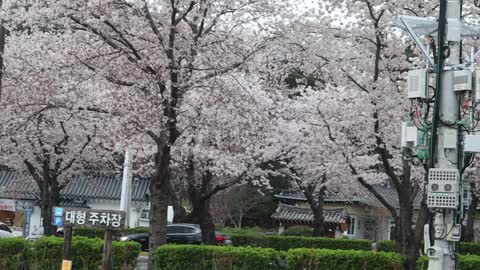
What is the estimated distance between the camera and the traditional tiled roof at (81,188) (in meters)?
35.5

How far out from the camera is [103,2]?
42.8 ft

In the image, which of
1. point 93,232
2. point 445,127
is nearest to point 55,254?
point 445,127

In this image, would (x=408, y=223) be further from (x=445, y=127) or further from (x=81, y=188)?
(x=81, y=188)

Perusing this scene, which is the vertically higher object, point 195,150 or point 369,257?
point 195,150

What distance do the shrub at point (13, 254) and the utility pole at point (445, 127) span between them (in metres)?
8.80

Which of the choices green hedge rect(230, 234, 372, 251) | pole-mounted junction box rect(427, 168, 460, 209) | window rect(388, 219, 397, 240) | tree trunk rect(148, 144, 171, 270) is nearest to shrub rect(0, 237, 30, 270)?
tree trunk rect(148, 144, 171, 270)

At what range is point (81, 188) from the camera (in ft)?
120

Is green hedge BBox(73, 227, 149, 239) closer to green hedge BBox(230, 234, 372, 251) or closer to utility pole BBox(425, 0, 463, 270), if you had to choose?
green hedge BBox(230, 234, 372, 251)

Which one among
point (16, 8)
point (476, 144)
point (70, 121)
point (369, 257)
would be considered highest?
point (16, 8)

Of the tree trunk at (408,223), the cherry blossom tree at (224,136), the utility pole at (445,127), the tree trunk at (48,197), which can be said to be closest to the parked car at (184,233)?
the cherry blossom tree at (224,136)

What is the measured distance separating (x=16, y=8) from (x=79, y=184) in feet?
78.9

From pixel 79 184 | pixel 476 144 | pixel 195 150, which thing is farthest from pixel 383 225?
pixel 476 144

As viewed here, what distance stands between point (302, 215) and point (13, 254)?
25.5 meters

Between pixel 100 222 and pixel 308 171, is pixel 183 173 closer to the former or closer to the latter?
pixel 308 171
